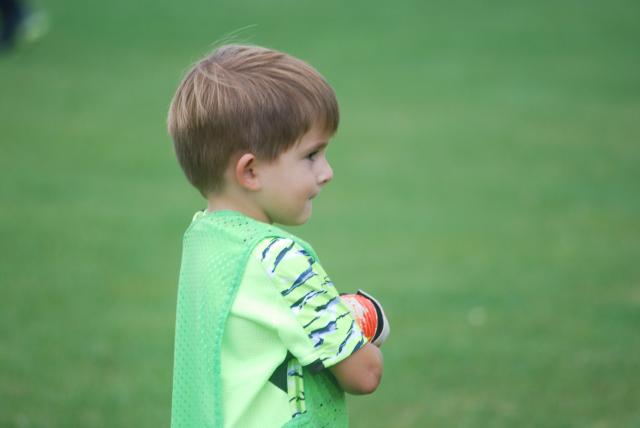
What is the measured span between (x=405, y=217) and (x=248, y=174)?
621 cm

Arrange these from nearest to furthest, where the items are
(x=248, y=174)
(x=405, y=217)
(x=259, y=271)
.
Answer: (x=259, y=271)
(x=248, y=174)
(x=405, y=217)

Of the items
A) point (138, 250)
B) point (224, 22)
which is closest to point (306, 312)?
point (138, 250)

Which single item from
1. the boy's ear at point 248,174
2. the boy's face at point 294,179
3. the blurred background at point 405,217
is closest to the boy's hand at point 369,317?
the boy's face at point 294,179

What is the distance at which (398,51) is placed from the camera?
1658 cm

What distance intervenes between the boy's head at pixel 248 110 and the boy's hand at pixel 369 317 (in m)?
0.40

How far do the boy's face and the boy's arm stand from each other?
0.37 m

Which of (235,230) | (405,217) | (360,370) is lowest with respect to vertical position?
(360,370)

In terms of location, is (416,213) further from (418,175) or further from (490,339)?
(490,339)

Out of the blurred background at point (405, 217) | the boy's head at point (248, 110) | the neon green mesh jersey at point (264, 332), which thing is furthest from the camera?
the blurred background at point (405, 217)

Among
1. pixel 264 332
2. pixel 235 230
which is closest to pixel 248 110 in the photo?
pixel 235 230

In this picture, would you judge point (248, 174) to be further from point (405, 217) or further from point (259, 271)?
point (405, 217)

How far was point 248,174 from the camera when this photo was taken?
226cm

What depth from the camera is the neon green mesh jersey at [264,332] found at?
2.12 metres

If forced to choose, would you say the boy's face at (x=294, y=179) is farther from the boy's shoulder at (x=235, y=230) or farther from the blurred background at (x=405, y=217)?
the blurred background at (x=405, y=217)
